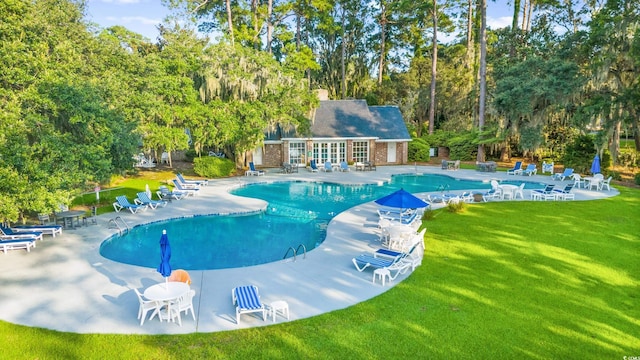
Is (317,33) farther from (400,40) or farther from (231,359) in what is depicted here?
(231,359)

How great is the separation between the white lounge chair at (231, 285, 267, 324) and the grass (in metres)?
0.34

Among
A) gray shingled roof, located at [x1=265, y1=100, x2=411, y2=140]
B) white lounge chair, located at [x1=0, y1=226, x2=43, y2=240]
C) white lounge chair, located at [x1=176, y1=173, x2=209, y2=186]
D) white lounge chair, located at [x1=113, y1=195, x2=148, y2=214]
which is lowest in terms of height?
white lounge chair, located at [x1=0, y1=226, x2=43, y2=240]

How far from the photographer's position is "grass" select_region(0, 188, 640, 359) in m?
5.81

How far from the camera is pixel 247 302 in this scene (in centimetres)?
683

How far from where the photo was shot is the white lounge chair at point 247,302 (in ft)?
21.8

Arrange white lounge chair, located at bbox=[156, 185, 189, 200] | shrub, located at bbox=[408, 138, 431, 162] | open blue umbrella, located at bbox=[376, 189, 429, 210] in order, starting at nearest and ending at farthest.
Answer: open blue umbrella, located at bbox=[376, 189, 429, 210]
white lounge chair, located at bbox=[156, 185, 189, 200]
shrub, located at bbox=[408, 138, 431, 162]

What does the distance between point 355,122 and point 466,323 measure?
25619 millimetres

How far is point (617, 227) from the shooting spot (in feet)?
40.3

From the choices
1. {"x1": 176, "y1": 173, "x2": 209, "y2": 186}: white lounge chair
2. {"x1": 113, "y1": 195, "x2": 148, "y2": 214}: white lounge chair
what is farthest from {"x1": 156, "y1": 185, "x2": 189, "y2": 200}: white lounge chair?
{"x1": 176, "y1": 173, "x2": 209, "y2": 186}: white lounge chair

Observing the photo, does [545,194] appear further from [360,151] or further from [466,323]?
[360,151]

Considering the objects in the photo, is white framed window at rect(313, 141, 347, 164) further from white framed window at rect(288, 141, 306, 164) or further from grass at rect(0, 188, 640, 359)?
grass at rect(0, 188, 640, 359)

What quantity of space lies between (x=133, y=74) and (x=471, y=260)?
18.1 metres

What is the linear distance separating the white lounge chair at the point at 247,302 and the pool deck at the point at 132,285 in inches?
6.6

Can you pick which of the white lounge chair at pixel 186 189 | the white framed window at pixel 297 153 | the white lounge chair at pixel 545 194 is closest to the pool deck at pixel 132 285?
the white lounge chair at pixel 186 189
